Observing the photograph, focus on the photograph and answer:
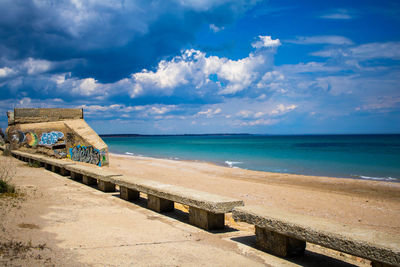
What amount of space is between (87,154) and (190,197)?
12025 millimetres

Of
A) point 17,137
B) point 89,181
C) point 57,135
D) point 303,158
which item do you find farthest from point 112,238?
point 303,158

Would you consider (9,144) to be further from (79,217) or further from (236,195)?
(79,217)

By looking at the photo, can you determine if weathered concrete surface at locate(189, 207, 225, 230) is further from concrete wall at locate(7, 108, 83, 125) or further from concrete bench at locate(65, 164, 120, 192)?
concrete wall at locate(7, 108, 83, 125)

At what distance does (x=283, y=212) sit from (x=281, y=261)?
2.42 feet

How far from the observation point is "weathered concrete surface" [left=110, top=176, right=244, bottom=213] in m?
4.70

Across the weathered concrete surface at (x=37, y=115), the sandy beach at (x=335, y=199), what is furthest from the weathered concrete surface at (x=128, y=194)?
the weathered concrete surface at (x=37, y=115)

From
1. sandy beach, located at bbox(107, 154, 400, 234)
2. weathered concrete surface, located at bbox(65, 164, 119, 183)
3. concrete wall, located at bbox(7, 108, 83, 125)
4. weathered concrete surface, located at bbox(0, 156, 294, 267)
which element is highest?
concrete wall, located at bbox(7, 108, 83, 125)

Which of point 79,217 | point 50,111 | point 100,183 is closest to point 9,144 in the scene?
point 50,111

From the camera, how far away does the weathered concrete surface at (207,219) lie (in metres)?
5.05

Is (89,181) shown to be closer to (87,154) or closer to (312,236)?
(87,154)

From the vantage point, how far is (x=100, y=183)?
8422mm

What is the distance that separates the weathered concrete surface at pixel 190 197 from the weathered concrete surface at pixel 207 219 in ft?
0.74

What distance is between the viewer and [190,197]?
5160mm

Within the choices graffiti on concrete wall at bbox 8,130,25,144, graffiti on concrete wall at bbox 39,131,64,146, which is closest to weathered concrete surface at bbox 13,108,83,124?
graffiti on concrete wall at bbox 8,130,25,144
